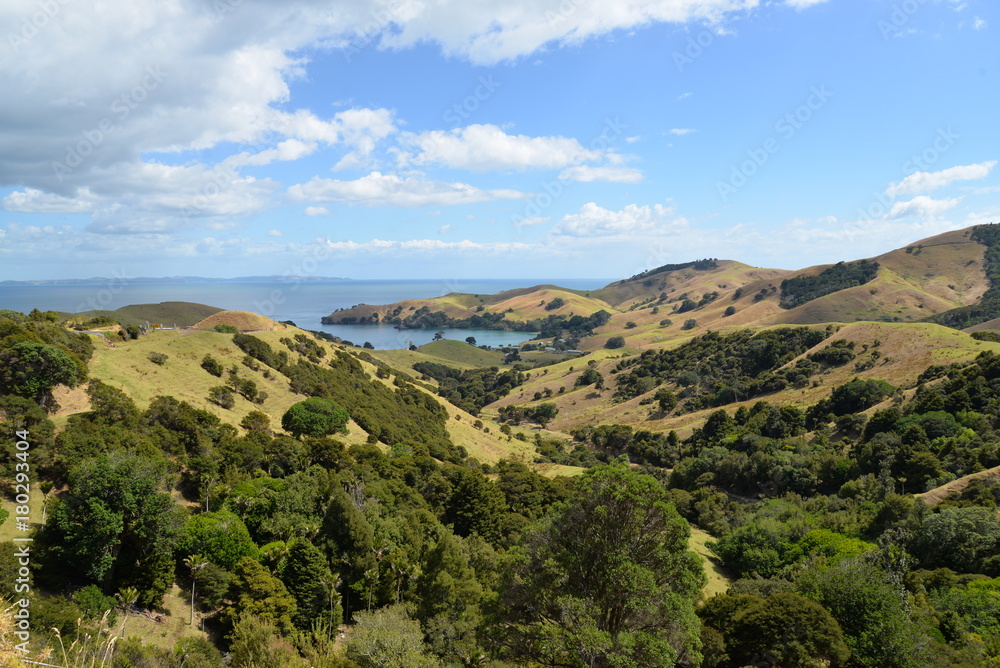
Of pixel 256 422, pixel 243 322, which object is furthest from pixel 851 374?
pixel 243 322

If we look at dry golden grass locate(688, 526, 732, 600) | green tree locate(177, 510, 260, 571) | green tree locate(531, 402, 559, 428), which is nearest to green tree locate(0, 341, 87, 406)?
green tree locate(177, 510, 260, 571)

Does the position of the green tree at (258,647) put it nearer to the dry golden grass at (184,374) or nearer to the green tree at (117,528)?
the green tree at (117,528)

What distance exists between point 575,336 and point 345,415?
151 meters

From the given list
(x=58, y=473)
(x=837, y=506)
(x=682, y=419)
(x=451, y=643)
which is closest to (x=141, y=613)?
(x=58, y=473)

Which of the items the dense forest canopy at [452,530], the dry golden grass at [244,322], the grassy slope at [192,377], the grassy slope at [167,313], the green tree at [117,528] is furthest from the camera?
the grassy slope at [167,313]

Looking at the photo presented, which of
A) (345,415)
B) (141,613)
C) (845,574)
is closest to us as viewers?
(141,613)

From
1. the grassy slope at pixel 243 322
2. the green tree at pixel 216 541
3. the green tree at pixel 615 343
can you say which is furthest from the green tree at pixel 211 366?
the green tree at pixel 615 343

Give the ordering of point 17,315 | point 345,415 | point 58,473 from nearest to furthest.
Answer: point 58,473 < point 17,315 < point 345,415

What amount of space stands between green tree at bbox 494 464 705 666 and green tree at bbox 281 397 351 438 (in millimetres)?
30535

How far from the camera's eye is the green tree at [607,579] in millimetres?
12766

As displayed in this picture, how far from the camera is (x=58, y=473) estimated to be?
22703 millimetres

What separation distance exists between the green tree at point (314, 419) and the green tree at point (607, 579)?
100 feet

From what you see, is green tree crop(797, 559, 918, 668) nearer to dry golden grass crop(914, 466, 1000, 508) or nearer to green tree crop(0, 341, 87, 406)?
dry golden grass crop(914, 466, 1000, 508)

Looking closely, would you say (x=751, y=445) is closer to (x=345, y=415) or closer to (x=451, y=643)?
(x=345, y=415)
